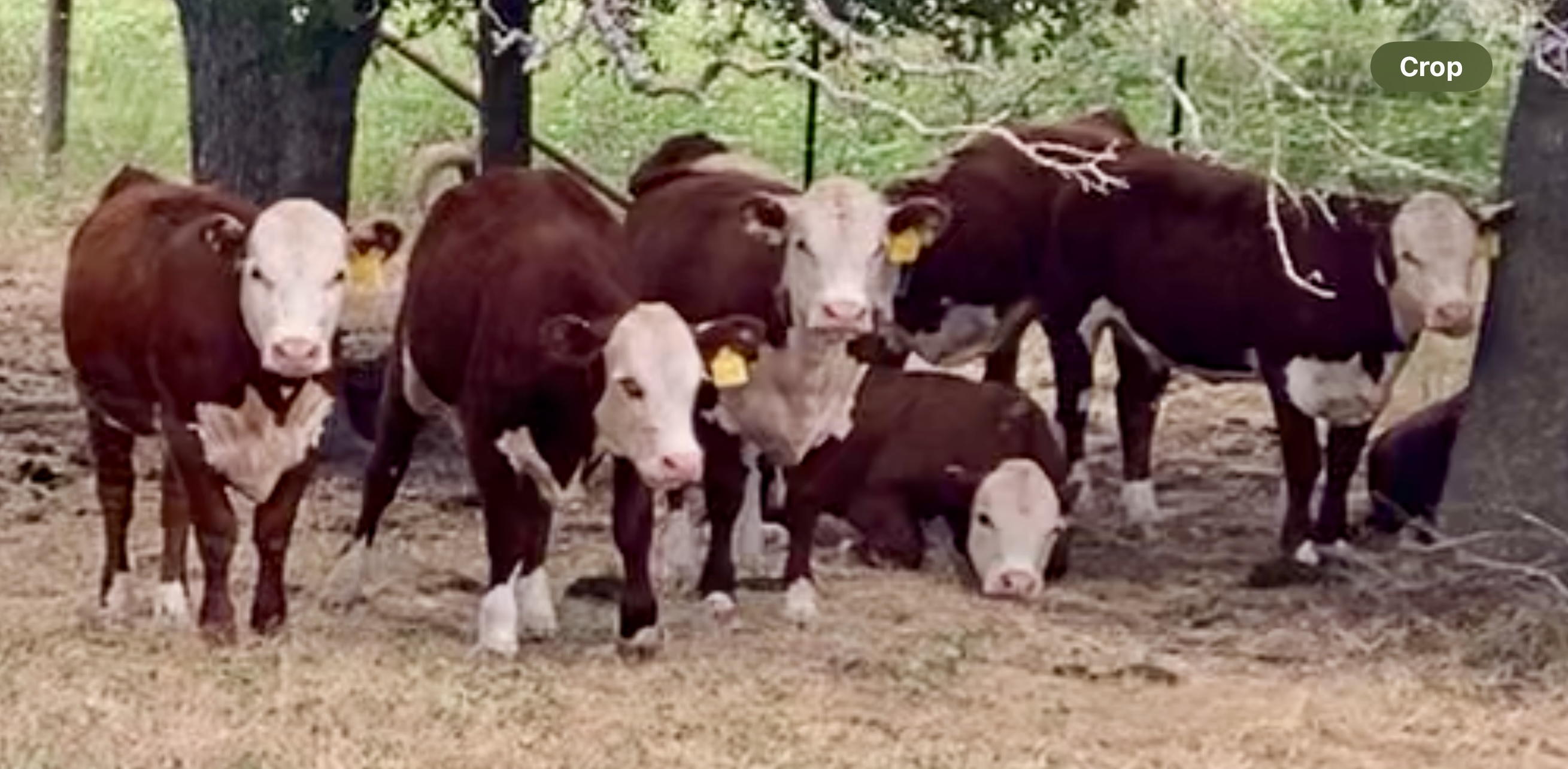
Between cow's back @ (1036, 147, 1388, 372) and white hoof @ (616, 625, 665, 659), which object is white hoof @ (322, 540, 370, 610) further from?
cow's back @ (1036, 147, 1388, 372)

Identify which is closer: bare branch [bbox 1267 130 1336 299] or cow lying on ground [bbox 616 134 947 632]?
bare branch [bbox 1267 130 1336 299]

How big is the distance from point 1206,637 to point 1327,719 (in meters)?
1.32

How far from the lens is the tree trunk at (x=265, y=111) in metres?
11.4

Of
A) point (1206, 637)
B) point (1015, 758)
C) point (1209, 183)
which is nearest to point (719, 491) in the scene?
point (1206, 637)

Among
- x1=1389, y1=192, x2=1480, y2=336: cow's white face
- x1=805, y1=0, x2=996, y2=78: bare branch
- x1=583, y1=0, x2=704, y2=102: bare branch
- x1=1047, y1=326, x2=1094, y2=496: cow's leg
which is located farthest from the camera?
x1=1047, y1=326, x2=1094, y2=496: cow's leg

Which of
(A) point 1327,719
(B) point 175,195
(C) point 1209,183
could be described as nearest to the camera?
(A) point 1327,719

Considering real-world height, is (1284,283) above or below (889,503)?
above

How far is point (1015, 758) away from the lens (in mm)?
7699

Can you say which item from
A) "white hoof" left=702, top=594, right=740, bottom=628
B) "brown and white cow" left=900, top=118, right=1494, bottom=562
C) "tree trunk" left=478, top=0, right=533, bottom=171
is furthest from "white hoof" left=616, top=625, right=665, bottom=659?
"tree trunk" left=478, top=0, right=533, bottom=171

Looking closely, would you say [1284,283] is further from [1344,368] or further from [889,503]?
[889,503]

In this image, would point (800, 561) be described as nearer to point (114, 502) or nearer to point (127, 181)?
point (114, 502)

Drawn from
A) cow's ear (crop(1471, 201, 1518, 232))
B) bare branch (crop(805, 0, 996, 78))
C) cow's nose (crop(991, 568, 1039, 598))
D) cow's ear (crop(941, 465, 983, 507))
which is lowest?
cow's nose (crop(991, 568, 1039, 598))

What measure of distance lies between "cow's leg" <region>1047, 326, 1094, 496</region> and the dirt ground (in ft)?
1.85

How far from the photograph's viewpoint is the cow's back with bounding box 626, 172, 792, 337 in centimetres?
962
